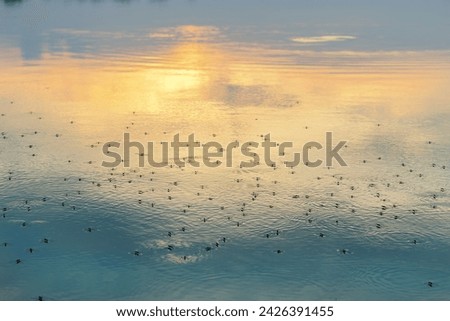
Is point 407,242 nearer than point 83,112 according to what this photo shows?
Yes

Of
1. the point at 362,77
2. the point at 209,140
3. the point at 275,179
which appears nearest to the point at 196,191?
the point at 275,179

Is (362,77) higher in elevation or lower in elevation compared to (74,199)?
higher
